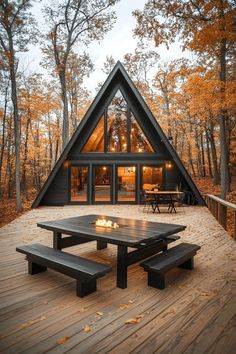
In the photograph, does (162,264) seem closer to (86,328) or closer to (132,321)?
(132,321)

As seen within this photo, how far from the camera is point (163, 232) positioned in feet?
10.7

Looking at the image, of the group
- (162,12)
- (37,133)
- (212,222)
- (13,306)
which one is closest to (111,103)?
(162,12)

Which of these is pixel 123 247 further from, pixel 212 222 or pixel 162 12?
pixel 162 12

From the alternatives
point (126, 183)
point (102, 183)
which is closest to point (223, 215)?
point (126, 183)

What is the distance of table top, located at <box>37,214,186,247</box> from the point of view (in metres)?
2.90

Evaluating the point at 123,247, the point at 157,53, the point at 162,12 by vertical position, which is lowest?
the point at 123,247

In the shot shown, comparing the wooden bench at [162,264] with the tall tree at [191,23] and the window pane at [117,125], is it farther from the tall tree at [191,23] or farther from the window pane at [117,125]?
the window pane at [117,125]

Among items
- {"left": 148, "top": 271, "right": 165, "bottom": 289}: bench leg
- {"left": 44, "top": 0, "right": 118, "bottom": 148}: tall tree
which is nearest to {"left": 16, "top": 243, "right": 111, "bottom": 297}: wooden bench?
{"left": 148, "top": 271, "right": 165, "bottom": 289}: bench leg

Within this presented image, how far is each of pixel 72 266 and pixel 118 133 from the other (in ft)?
30.4

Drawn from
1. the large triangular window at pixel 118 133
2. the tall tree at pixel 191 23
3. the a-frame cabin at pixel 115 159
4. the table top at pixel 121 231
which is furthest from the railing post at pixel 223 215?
the large triangular window at pixel 118 133

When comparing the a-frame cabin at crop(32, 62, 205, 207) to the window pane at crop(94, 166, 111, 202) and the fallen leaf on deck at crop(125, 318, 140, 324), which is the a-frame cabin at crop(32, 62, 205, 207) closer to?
the window pane at crop(94, 166, 111, 202)

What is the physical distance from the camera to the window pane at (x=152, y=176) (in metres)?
11.3

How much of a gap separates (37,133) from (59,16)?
10570 mm

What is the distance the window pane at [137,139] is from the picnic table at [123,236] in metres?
7.59
